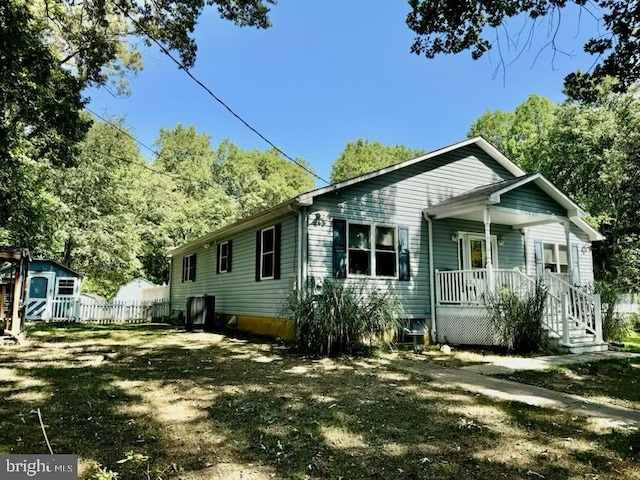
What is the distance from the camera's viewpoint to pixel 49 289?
18.6 meters

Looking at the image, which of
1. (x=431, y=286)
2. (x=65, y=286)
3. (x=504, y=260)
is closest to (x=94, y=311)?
(x=65, y=286)

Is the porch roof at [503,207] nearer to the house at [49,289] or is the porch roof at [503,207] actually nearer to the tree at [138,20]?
the tree at [138,20]

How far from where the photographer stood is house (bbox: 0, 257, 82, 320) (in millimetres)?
18125

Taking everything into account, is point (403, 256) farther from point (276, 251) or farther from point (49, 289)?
point (49, 289)

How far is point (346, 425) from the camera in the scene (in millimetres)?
4074

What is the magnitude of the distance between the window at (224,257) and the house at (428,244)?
63cm

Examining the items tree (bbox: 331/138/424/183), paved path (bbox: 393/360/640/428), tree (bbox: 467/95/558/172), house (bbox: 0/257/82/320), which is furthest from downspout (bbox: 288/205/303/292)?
tree (bbox: 331/138/424/183)

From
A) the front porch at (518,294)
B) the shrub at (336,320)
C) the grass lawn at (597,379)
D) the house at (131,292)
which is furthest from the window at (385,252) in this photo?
the house at (131,292)

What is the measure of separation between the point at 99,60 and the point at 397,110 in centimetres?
1515

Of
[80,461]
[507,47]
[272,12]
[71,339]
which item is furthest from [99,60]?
[80,461]

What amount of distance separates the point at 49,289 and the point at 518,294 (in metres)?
18.6

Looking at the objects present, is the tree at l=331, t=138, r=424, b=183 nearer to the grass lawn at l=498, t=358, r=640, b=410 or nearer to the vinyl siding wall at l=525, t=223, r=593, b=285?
the vinyl siding wall at l=525, t=223, r=593, b=285

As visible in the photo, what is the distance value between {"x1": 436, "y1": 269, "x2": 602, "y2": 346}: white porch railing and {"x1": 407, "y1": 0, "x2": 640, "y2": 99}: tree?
14.7 ft

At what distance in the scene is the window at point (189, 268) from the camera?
18.1 meters
